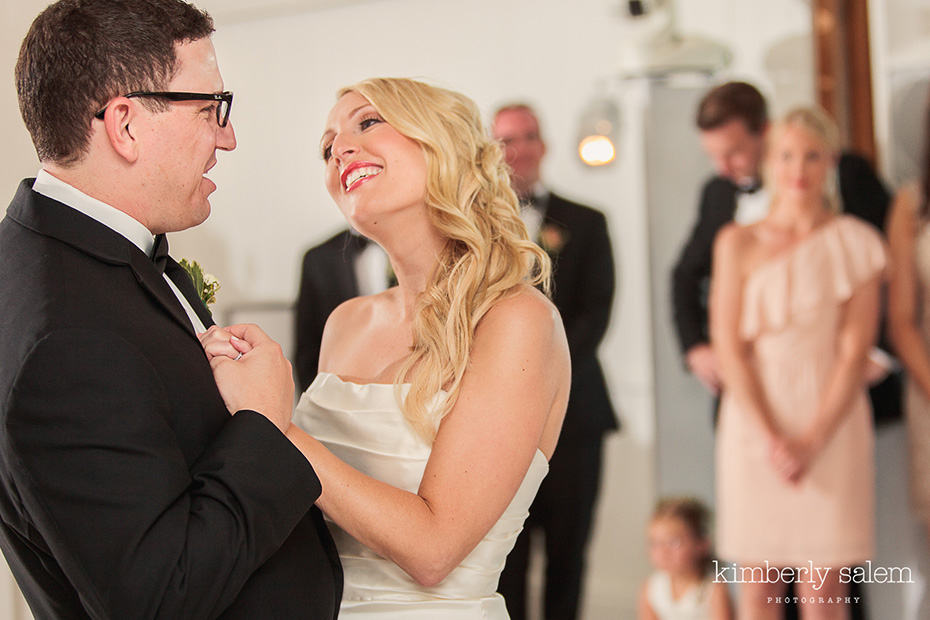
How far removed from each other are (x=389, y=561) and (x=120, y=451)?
711mm

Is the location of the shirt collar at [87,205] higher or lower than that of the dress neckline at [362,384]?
higher

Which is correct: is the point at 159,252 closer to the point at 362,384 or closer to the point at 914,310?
the point at 362,384

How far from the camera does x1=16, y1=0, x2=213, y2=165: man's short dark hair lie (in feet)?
3.69

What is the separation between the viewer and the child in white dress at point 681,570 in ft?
9.80

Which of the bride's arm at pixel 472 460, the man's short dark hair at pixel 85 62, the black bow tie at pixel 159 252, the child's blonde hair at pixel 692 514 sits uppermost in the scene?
the man's short dark hair at pixel 85 62

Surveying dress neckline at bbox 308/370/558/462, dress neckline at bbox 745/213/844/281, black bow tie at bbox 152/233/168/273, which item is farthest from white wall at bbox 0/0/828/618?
black bow tie at bbox 152/233/168/273

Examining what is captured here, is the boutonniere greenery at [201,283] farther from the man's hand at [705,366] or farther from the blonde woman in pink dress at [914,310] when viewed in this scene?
the blonde woman in pink dress at [914,310]

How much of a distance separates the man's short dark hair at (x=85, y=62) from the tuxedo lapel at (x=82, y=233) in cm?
7

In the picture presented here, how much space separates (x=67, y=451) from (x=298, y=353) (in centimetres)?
261

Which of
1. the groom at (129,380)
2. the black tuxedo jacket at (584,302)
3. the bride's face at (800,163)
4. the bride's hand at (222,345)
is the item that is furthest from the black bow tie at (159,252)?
the bride's face at (800,163)

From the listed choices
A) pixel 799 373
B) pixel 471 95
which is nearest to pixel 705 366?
pixel 799 373

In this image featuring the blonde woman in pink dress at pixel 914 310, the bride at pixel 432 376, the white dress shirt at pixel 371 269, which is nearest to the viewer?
the bride at pixel 432 376

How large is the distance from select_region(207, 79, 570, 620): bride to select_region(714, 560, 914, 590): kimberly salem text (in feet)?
5.10

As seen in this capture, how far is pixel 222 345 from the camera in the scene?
3.93ft
